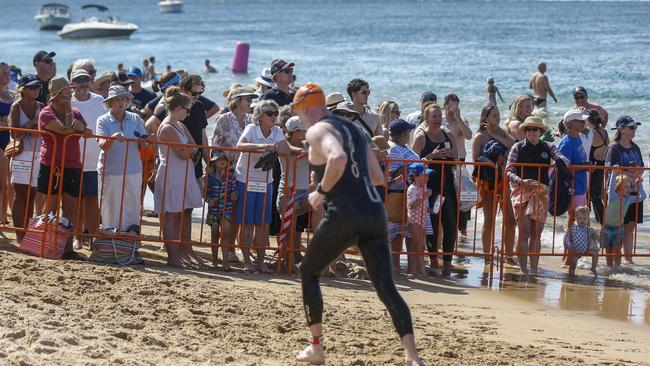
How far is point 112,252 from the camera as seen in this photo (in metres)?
9.94

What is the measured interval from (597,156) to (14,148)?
22.0 ft

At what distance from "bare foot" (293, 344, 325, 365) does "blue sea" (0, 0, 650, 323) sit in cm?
343

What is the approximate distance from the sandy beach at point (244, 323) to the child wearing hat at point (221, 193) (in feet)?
1.50

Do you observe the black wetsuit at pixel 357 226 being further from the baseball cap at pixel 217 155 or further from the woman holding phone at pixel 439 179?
the woman holding phone at pixel 439 179

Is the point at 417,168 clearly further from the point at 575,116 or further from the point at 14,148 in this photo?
the point at 14,148

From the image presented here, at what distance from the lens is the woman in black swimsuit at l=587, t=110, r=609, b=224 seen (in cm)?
1311

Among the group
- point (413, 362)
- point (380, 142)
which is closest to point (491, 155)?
point (380, 142)

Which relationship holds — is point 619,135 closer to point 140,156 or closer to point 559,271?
point 559,271

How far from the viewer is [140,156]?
10320 mm

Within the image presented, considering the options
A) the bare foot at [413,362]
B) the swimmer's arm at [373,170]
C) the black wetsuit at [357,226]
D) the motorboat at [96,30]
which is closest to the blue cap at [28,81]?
the black wetsuit at [357,226]

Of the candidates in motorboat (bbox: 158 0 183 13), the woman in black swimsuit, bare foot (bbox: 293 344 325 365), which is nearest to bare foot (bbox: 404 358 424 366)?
bare foot (bbox: 293 344 325 365)

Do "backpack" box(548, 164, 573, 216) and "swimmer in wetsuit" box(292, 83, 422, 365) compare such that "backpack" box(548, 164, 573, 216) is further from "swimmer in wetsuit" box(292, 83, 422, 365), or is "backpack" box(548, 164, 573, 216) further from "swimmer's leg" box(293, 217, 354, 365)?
"swimmer's leg" box(293, 217, 354, 365)

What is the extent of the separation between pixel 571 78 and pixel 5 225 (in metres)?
33.7

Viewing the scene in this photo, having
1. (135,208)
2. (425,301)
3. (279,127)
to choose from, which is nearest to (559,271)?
(425,301)
